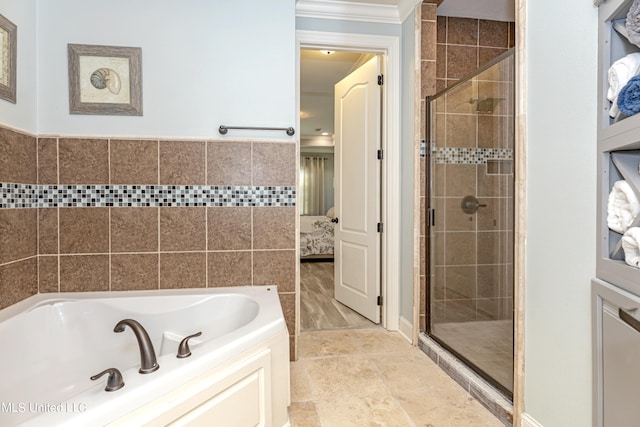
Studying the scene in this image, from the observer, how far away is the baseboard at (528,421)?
1.56 meters

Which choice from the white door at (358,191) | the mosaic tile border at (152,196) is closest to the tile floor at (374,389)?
the white door at (358,191)

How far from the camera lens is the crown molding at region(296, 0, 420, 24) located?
2799mm

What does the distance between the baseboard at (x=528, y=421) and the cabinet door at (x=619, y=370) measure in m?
0.42

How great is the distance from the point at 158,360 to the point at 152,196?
1277mm

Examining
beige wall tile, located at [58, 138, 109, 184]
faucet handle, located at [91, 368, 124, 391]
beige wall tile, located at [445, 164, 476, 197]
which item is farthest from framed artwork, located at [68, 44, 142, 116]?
beige wall tile, located at [445, 164, 476, 197]

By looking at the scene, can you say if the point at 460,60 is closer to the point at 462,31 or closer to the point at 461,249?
the point at 462,31

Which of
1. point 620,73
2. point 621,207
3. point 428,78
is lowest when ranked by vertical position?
point 621,207

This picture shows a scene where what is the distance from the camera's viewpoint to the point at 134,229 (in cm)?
223

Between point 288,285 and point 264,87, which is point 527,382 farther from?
point 264,87

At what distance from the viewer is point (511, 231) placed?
6.28ft

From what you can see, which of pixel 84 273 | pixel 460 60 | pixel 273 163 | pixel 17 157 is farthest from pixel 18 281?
pixel 460 60

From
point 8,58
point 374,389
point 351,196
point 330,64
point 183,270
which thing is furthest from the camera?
point 330,64

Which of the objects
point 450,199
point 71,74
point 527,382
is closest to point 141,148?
point 71,74

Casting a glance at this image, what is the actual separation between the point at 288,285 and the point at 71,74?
184cm
